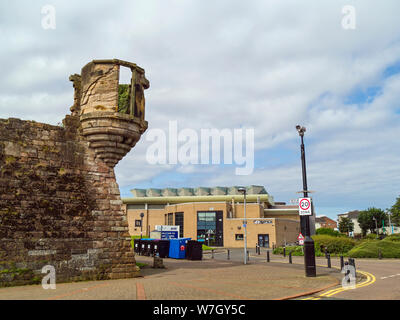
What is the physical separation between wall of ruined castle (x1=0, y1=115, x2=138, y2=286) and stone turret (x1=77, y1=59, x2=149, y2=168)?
593 millimetres

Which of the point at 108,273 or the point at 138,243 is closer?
the point at 108,273

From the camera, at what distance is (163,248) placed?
2678 cm

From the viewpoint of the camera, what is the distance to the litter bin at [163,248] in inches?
1053

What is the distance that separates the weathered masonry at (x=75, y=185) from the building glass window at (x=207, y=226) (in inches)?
1804

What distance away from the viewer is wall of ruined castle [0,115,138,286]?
11242 mm

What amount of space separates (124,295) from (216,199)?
65809 millimetres

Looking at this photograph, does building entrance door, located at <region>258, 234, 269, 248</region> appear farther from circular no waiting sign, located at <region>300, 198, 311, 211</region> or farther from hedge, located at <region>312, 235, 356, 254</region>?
circular no waiting sign, located at <region>300, 198, 311, 211</region>

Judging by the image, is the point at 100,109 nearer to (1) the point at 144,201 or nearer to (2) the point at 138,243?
(2) the point at 138,243

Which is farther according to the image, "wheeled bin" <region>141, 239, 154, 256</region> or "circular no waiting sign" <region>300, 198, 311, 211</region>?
"wheeled bin" <region>141, 239, 154, 256</region>

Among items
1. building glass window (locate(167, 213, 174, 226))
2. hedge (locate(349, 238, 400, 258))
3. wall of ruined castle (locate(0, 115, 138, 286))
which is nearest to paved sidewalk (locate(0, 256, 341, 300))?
wall of ruined castle (locate(0, 115, 138, 286))

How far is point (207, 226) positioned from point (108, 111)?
158 ft
